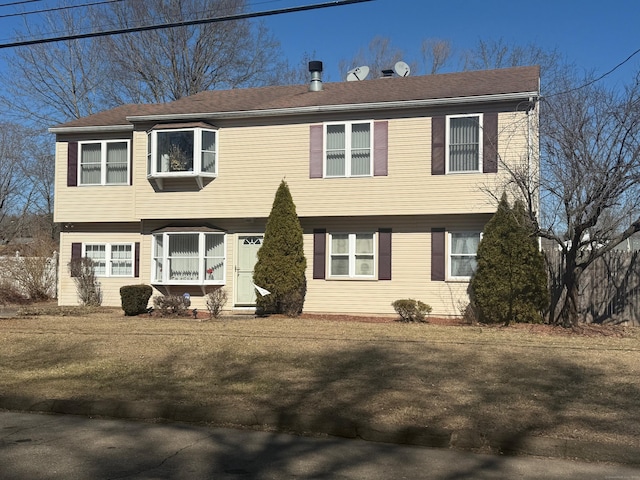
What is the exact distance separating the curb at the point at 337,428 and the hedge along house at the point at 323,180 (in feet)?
37.6

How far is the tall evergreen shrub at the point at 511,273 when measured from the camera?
54.0ft

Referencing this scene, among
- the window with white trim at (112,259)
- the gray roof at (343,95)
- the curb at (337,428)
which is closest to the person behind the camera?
the curb at (337,428)

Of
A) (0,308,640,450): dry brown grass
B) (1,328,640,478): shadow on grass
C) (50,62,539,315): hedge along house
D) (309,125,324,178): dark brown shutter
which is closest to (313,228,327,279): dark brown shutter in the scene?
(50,62,539,315): hedge along house

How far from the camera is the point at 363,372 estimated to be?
997cm

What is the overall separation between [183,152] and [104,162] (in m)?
3.19

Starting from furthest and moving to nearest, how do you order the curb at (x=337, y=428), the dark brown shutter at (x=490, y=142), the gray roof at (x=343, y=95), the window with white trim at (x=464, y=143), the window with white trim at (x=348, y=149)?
the window with white trim at (x=348, y=149)
the gray roof at (x=343, y=95)
the window with white trim at (x=464, y=143)
the dark brown shutter at (x=490, y=142)
the curb at (x=337, y=428)

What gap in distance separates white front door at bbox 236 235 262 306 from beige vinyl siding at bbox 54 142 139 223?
3584 mm

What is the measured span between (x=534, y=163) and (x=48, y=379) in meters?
12.3

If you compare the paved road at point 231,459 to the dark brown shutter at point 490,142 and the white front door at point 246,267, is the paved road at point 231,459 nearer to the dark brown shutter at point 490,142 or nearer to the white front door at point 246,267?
the dark brown shutter at point 490,142

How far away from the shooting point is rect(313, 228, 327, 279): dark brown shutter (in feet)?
63.8

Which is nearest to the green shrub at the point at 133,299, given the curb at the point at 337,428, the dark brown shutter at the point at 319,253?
the dark brown shutter at the point at 319,253

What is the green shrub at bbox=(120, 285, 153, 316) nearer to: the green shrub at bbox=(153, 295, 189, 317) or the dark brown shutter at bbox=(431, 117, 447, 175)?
the green shrub at bbox=(153, 295, 189, 317)

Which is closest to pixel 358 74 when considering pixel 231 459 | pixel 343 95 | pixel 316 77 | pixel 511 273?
pixel 316 77

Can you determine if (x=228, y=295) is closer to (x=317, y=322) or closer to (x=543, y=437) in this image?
(x=317, y=322)
